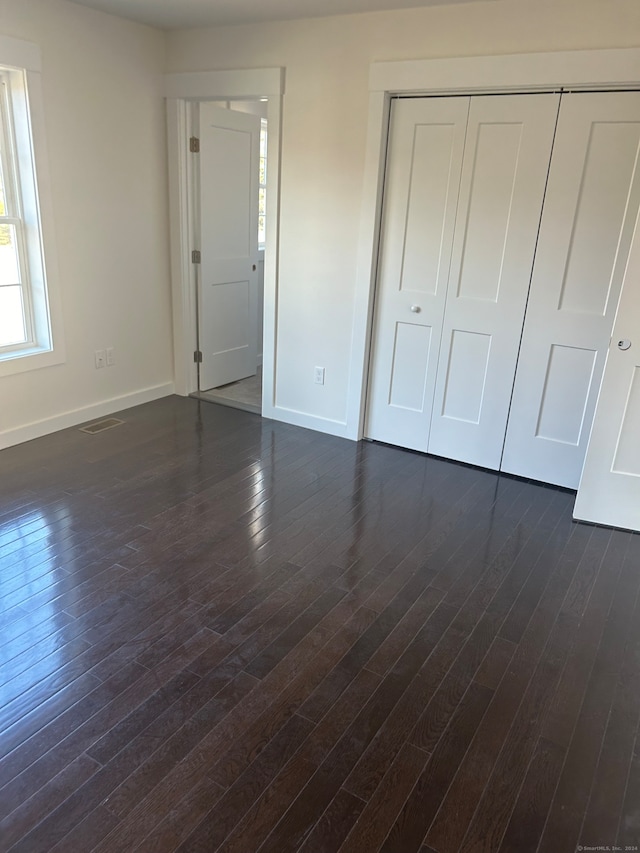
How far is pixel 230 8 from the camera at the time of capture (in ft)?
11.3

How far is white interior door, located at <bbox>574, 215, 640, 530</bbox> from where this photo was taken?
9.24ft

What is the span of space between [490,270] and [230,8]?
6.87 ft

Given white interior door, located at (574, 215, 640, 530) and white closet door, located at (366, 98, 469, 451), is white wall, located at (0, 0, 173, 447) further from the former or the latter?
white interior door, located at (574, 215, 640, 530)

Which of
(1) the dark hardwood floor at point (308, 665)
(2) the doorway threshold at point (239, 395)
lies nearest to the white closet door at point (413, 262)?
(1) the dark hardwood floor at point (308, 665)

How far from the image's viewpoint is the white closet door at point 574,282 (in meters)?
2.98

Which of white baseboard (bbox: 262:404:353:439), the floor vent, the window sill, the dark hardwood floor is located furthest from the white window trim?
white baseboard (bbox: 262:404:353:439)

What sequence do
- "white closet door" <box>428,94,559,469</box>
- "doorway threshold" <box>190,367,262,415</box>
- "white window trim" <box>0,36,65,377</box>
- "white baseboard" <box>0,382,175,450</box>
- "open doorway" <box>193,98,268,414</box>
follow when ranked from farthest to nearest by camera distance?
1. "doorway threshold" <box>190,367,262,415</box>
2. "open doorway" <box>193,98,268,414</box>
3. "white baseboard" <box>0,382,175,450</box>
4. "white window trim" <box>0,36,65,377</box>
5. "white closet door" <box>428,94,559,469</box>

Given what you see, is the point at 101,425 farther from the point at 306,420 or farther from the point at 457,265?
the point at 457,265

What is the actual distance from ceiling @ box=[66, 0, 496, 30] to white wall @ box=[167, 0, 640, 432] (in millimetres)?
71

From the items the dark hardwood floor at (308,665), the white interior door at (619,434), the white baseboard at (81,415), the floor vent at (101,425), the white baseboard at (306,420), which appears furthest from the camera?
the white baseboard at (306,420)

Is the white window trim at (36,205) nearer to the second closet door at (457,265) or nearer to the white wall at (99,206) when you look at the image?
the white wall at (99,206)

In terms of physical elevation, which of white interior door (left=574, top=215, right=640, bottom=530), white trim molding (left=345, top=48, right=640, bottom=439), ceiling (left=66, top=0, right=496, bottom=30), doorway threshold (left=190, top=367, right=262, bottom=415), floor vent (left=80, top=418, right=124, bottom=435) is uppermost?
ceiling (left=66, top=0, right=496, bottom=30)

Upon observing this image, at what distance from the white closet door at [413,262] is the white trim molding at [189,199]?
0.77 meters

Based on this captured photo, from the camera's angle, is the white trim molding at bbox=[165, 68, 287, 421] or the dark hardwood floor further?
the white trim molding at bbox=[165, 68, 287, 421]
